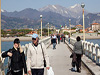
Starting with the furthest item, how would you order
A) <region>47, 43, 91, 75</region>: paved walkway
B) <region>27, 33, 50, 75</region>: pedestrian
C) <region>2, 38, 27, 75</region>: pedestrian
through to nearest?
<region>47, 43, 91, 75</region>: paved walkway < <region>27, 33, 50, 75</region>: pedestrian < <region>2, 38, 27, 75</region>: pedestrian

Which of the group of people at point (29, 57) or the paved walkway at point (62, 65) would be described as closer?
the group of people at point (29, 57)

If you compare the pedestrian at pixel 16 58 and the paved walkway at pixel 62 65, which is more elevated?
the pedestrian at pixel 16 58

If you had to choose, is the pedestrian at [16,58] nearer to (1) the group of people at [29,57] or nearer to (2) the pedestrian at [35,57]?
(1) the group of people at [29,57]

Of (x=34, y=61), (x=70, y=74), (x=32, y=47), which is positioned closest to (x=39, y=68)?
(x=34, y=61)

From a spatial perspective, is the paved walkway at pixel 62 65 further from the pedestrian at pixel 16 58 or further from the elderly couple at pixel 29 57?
the pedestrian at pixel 16 58

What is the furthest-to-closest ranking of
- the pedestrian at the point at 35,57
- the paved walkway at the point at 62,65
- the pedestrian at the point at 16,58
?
1. the paved walkway at the point at 62,65
2. the pedestrian at the point at 35,57
3. the pedestrian at the point at 16,58

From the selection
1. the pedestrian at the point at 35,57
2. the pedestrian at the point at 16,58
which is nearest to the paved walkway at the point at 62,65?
the pedestrian at the point at 35,57

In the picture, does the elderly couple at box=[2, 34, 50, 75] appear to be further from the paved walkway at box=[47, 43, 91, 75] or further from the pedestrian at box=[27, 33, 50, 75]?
the paved walkway at box=[47, 43, 91, 75]

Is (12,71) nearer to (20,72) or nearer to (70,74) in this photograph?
(20,72)

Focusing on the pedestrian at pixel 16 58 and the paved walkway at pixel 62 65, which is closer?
the pedestrian at pixel 16 58

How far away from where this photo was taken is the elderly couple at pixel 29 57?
217 inches

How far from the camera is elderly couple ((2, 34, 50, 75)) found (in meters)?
5.50

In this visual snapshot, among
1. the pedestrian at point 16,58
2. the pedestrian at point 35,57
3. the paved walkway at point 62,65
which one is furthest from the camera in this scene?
the paved walkway at point 62,65

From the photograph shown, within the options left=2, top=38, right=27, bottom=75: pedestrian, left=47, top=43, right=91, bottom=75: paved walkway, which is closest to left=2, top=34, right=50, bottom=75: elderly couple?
left=2, top=38, right=27, bottom=75: pedestrian
